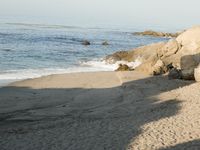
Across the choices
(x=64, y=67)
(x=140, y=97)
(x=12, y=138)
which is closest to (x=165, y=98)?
(x=140, y=97)

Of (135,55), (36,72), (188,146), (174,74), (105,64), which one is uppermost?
(188,146)

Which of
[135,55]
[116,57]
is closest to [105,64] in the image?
[116,57]

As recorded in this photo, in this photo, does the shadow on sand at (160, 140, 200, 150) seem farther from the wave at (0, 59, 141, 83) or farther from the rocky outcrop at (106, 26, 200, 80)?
the wave at (0, 59, 141, 83)

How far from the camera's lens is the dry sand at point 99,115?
1221 cm

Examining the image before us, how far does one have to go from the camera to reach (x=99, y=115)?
51.0ft

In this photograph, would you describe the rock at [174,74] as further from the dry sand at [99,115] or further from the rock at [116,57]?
the rock at [116,57]

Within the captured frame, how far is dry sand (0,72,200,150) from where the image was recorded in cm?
1221

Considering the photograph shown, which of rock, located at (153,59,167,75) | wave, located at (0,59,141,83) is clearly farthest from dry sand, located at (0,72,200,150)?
rock, located at (153,59,167,75)

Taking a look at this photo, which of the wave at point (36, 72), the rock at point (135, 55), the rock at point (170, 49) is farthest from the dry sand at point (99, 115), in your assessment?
the rock at point (135, 55)

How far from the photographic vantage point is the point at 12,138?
12984 mm

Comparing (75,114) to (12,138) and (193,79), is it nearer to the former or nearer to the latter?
(12,138)

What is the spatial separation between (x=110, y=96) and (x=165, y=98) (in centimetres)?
258

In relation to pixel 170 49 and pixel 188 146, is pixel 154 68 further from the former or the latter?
pixel 188 146

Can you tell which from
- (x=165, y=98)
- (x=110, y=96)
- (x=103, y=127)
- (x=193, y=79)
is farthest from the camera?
(x=193, y=79)
